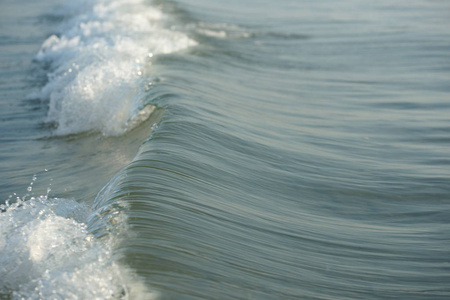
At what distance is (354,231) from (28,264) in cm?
228

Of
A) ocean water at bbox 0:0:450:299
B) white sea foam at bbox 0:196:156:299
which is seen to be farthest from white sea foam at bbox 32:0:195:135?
white sea foam at bbox 0:196:156:299

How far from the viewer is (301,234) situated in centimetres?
427

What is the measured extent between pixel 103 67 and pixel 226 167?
423cm

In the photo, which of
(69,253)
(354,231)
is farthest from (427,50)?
(69,253)

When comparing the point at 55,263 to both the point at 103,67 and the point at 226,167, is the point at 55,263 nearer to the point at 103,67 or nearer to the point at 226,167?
the point at 226,167

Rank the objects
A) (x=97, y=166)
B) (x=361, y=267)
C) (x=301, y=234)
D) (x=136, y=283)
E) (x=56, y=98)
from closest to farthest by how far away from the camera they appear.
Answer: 1. (x=136, y=283)
2. (x=361, y=267)
3. (x=301, y=234)
4. (x=97, y=166)
5. (x=56, y=98)

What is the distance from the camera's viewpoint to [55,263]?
3441 millimetres

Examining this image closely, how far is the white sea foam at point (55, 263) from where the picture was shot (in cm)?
316

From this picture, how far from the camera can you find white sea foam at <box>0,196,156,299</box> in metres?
3.16

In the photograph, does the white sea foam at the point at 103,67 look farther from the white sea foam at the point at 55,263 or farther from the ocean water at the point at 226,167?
the white sea foam at the point at 55,263

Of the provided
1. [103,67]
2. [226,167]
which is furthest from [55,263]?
[103,67]

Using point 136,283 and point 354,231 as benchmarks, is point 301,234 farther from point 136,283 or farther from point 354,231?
point 136,283

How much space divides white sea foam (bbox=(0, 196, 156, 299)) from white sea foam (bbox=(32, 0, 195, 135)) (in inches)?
125

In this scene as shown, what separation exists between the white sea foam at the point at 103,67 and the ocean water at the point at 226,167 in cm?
4
